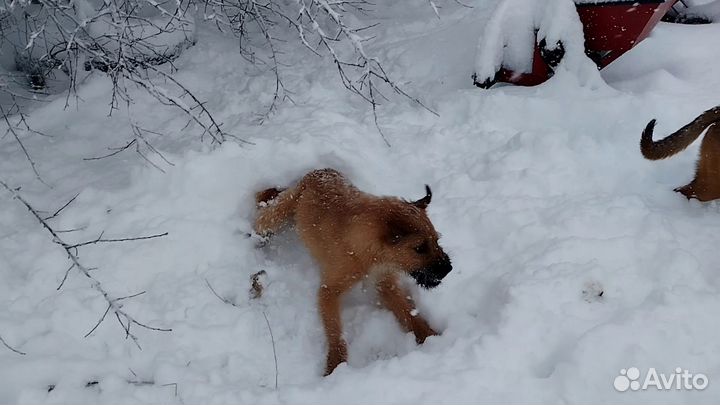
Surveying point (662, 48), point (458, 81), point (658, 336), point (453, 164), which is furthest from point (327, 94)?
point (658, 336)

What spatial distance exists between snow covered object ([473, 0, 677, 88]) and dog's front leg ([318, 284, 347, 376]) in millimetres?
3160

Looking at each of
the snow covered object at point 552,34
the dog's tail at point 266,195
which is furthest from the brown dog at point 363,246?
the snow covered object at point 552,34

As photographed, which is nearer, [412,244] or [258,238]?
[412,244]

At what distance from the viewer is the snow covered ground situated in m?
3.43

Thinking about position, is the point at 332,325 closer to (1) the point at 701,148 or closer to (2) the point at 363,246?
(2) the point at 363,246

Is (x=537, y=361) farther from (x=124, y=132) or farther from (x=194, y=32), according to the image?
(x=194, y=32)

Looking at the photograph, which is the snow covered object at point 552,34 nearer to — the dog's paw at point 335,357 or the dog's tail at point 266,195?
the dog's tail at point 266,195

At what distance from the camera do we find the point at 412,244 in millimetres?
3648

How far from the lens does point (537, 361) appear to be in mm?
3416

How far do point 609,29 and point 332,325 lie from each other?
419 centimetres

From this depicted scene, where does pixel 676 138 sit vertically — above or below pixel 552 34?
below

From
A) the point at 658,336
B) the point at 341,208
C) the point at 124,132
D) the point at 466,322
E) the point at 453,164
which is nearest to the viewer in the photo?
the point at 658,336

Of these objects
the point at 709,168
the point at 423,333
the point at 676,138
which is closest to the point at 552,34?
the point at 676,138

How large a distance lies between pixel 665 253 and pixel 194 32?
21.0ft
